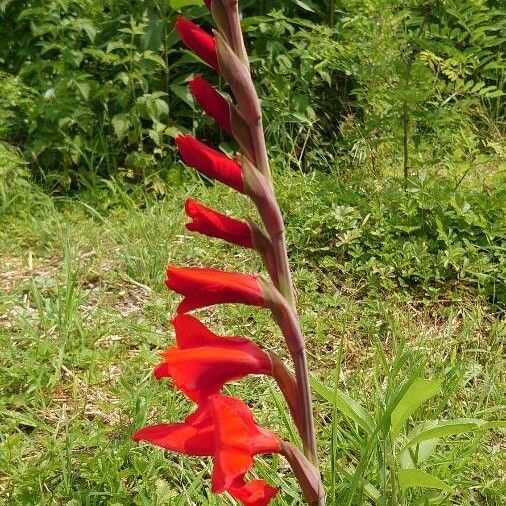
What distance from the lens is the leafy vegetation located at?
178 centimetres

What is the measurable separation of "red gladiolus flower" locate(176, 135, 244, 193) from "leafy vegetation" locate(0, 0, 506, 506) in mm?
617

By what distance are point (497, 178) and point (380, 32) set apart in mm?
958

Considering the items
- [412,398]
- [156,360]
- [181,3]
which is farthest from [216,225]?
[181,3]

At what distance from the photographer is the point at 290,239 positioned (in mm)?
3023

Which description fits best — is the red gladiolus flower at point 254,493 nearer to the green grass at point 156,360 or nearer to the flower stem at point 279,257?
the flower stem at point 279,257

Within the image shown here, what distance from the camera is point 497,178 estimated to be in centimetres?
308

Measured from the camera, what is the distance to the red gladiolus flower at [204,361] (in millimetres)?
994

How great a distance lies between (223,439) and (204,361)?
0.10 metres

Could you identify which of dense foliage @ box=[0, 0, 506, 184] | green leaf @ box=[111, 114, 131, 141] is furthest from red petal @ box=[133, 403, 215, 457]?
green leaf @ box=[111, 114, 131, 141]

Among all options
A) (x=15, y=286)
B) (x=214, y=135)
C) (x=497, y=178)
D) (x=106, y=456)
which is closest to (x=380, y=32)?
(x=497, y=178)

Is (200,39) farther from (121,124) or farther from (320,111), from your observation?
(320,111)

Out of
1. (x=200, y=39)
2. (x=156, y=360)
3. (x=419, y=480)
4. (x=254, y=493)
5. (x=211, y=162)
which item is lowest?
(x=156, y=360)

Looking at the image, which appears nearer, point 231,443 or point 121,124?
point 231,443

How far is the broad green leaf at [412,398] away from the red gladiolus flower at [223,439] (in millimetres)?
499
